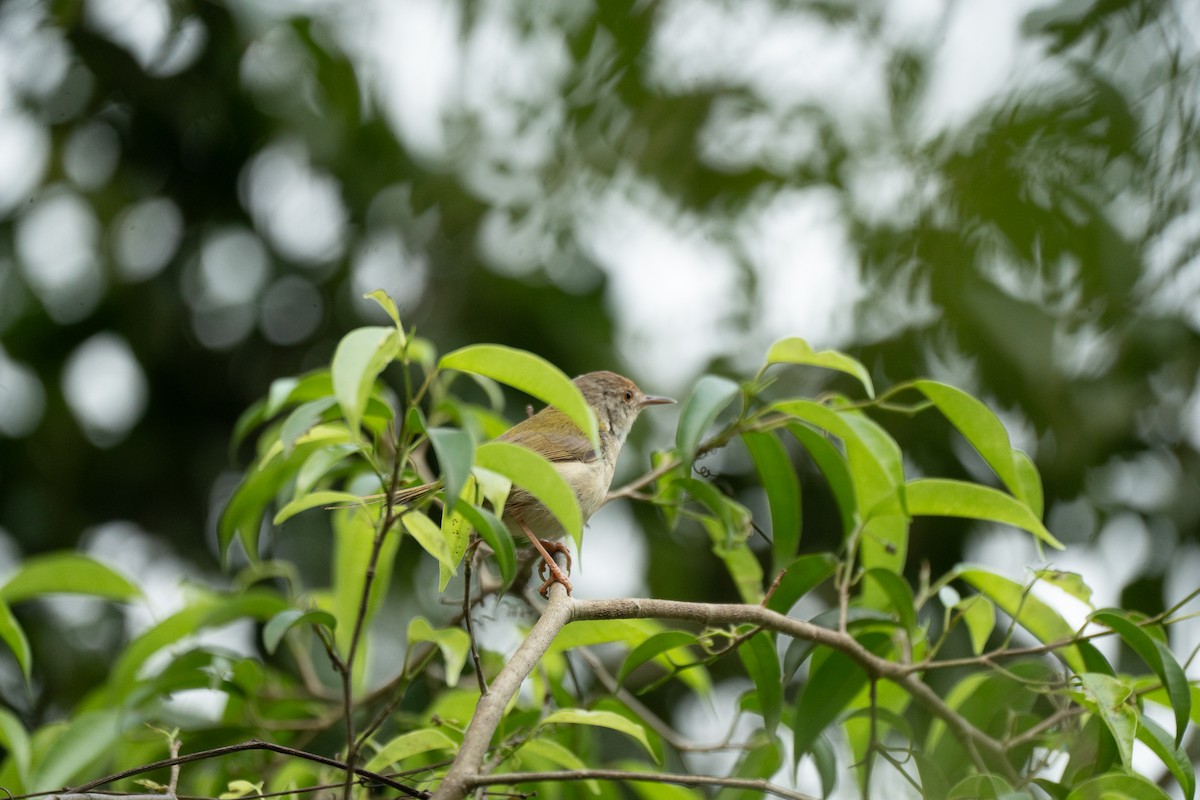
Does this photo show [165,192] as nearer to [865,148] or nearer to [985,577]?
[865,148]

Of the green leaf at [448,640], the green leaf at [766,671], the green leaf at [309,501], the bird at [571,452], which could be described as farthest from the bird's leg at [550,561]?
the green leaf at [309,501]

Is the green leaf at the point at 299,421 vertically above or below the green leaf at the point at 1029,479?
above

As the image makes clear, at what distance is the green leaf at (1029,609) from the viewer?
2600 millimetres

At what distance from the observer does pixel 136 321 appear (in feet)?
16.9

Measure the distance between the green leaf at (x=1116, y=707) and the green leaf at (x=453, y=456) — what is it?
1385mm

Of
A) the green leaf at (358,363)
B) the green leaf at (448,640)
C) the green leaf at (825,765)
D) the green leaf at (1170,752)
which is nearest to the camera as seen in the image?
the green leaf at (358,363)

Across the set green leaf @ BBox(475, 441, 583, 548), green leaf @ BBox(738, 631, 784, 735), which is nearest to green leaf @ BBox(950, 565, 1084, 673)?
green leaf @ BBox(738, 631, 784, 735)

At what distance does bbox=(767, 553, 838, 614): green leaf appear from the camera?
245 centimetres

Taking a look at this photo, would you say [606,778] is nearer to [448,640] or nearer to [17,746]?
[448,640]

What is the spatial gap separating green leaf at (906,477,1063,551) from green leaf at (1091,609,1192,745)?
238 mm

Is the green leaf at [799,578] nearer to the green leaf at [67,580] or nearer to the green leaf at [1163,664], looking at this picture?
the green leaf at [1163,664]

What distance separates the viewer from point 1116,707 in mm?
2143

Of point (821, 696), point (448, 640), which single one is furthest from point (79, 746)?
point (821, 696)

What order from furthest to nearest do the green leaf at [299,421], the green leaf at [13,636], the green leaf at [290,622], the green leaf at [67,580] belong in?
the green leaf at [67,580] < the green leaf at [13,636] < the green leaf at [290,622] < the green leaf at [299,421]
